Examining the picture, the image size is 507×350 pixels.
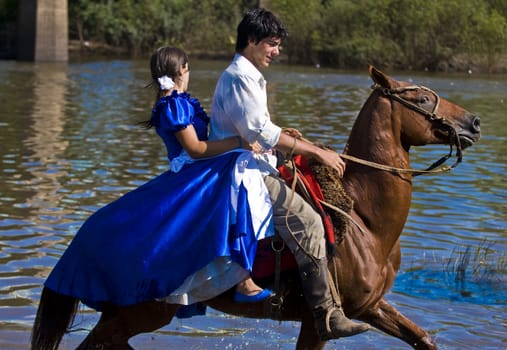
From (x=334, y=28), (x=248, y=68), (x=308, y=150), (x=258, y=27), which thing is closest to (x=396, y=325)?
(x=308, y=150)

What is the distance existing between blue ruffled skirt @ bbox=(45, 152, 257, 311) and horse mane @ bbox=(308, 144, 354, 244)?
614mm

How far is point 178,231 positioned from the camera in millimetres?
5551

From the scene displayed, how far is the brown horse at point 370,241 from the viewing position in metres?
5.75

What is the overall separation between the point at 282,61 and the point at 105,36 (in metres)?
12.0

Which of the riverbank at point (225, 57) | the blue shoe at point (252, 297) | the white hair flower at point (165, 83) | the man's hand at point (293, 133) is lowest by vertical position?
the riverbank at point (225, 57)

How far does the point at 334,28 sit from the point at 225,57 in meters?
6.47

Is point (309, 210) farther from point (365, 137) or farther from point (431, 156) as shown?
point (431, 156)

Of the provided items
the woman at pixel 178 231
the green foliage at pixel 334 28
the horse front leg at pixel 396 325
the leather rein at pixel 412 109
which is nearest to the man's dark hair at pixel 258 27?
the woman at pixel 178 231

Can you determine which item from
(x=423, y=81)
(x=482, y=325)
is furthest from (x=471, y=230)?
(x=423, y=81)

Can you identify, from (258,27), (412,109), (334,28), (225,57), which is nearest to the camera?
(258,27)

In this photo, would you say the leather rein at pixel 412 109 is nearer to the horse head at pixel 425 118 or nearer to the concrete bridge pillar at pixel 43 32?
the horse head at pixel 425 118

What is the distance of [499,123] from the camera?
75.6 ft

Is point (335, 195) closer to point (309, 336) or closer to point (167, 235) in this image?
point (309, 336)

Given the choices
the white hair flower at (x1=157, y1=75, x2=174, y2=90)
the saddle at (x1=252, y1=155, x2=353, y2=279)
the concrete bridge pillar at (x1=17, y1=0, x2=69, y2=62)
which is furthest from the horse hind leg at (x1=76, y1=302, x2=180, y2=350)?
the concrete bridge pillar at (x1=17, y1=0, x2=69, y2=62)
